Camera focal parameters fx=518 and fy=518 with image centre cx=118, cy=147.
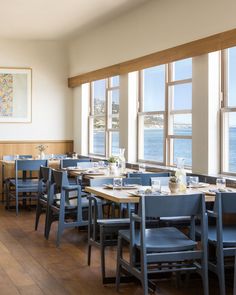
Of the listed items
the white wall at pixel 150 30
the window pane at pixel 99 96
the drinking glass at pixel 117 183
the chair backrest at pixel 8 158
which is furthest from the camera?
the window pane at pixel 99 96

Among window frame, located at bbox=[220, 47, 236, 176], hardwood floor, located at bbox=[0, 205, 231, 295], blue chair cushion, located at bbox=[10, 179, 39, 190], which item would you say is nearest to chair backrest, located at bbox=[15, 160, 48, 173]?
blue chair cushion, located at bbox=[10, 179, 39, 190]

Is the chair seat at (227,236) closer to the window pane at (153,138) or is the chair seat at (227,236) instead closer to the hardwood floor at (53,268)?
the hardwood floor at (53,268)

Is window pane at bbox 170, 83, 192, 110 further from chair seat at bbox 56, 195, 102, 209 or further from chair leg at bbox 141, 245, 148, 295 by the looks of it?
chair leg at bbox 141, 245, 148, 295

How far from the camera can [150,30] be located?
6.82 metres

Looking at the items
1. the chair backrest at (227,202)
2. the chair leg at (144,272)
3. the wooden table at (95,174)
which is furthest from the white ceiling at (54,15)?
the chair leg at (144,272)

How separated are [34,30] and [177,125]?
11.1 feet

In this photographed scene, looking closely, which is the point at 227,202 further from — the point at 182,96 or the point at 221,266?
the point at 182,96

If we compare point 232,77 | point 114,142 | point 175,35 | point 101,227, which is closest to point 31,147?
point 114,142

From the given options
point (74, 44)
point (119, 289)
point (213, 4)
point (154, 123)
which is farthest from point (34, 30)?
point (119, 289)

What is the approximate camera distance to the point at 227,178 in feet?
17.4

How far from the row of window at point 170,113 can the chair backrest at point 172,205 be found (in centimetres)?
200

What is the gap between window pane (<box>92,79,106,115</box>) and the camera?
351 inches

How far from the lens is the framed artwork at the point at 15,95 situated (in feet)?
30.7

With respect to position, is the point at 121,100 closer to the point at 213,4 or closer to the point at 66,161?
the point at 66,161
